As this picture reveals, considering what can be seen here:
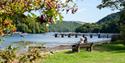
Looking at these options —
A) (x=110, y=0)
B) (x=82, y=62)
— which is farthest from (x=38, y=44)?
(x=110, y=0)

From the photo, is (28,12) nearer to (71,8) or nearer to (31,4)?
(31,4)

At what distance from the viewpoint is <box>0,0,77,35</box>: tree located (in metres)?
5.47

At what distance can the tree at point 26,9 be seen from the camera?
18.0 ft

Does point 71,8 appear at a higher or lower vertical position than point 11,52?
higher

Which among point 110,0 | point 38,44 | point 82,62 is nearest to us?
point 38,44

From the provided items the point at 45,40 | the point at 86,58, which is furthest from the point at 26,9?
the point at 45,40

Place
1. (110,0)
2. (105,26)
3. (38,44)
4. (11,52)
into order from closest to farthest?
(11,52) < (38,44) < (110,0) < (105,26)

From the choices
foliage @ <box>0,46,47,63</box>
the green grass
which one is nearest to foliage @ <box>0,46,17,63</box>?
foliage @ <box>0,46,47,63</box>

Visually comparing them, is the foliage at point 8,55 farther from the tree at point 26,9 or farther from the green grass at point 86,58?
the green grass at point 86,58

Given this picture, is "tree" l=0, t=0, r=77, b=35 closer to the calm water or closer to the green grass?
the calm water

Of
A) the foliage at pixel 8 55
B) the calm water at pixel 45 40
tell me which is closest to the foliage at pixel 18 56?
the foliage at pixel 8 55

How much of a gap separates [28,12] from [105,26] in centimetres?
15853

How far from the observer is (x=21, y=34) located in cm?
591

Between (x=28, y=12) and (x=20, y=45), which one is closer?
(x=28, y=12)
